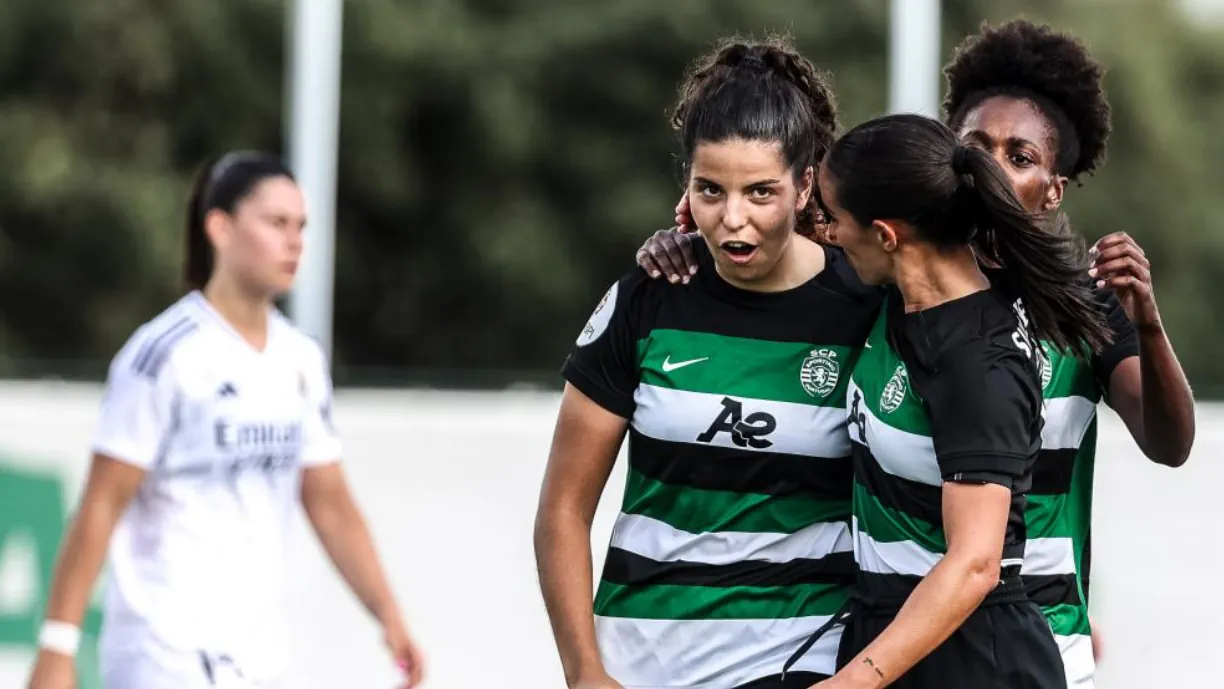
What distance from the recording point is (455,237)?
67.8 ft

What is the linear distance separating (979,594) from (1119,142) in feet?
69.4

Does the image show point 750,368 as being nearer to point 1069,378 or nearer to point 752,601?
point 752,601

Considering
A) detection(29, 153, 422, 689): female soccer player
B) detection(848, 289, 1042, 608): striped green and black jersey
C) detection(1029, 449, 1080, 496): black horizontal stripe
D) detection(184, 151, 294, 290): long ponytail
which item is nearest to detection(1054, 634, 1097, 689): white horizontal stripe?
detection(1029, 449, 1080, 496): black horizontal stripe

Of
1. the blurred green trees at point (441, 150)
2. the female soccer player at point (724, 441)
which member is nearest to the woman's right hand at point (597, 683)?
the female soccer player at point (724, 441)

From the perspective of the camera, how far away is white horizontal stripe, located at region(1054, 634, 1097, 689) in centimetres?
318

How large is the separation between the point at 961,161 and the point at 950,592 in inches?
25.3

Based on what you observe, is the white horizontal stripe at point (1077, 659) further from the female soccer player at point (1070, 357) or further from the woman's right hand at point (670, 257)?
the woman's right hand at point (670, 257)

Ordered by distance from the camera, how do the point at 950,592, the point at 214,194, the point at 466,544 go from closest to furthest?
1. the point at 950,592
2. the point at 214,194
3. the point at 466,544

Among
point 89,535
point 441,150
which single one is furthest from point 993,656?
point 441,150

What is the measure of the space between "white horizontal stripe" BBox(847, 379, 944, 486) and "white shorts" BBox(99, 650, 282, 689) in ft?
5.98

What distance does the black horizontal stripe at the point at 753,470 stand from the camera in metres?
3.10

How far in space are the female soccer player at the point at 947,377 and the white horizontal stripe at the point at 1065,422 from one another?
0.70 ft

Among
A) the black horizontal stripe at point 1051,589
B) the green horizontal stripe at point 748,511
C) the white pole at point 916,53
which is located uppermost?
the white pole at point 916,53

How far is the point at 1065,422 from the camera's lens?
10.4ft
